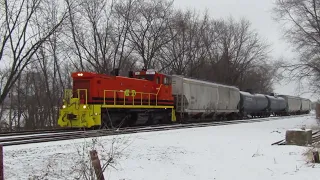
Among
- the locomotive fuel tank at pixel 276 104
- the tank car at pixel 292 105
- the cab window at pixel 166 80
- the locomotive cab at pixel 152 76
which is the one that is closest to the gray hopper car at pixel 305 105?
the tank car at pixel 292 105

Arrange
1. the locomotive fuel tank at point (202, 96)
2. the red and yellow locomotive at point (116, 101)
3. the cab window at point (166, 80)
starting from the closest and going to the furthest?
the red and yellow locomotive at point (116, 101) < the cab window at point (166, 80) < the locomotive fuel tank at point (202, 96)

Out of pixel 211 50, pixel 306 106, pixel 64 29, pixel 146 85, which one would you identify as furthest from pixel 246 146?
pixel 306 106

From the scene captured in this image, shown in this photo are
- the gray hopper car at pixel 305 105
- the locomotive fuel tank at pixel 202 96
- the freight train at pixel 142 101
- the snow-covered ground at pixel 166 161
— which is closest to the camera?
the snow-covered ground at pixel 166 161

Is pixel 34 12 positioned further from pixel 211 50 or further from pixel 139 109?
pixel 211 50

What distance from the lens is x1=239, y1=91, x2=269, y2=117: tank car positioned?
3834 cm

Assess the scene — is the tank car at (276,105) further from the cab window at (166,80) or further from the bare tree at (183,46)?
the cab window at (166,80)

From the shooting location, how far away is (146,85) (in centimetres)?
2303

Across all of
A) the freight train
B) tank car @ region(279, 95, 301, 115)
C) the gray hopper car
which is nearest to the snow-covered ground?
the freight train

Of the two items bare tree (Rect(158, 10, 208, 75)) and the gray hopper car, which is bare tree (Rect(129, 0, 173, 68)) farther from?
the gray hopper car

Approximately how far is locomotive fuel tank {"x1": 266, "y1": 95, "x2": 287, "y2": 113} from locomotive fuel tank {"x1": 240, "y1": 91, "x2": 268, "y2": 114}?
1884mm

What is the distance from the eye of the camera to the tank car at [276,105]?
155 ft

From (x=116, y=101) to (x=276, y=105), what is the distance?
1356 inches

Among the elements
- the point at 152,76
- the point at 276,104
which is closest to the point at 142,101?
the point at 152,76

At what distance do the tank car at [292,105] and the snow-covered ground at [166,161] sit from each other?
144 ft
